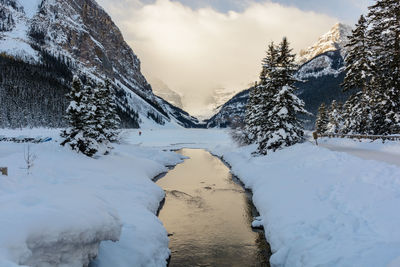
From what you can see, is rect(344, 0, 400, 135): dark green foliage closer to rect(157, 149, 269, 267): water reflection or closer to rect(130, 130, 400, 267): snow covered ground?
rect(130, 130, 400, 267): snow covered ground

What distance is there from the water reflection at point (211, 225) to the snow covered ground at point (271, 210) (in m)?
0.93

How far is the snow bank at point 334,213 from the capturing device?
764 centimetres

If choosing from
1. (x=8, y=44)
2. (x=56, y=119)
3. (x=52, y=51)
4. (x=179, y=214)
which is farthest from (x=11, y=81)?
(x=179, y=214)

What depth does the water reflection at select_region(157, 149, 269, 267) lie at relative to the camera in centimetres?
1090

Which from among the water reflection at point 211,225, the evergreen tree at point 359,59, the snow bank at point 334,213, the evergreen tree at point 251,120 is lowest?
the water reflection at point 211,225

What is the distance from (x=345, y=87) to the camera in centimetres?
2858

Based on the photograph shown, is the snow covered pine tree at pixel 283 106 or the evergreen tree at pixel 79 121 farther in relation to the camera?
the snow covered pine tree at pixel 283 106

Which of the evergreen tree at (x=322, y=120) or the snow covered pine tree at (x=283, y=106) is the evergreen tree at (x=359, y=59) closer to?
the snow covered pine tree at (x=283, y=106)

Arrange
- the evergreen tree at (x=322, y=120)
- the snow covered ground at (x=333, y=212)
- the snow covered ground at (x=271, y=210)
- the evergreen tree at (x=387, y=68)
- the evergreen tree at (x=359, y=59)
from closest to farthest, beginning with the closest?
1. the snow covered ground at (x=271, y=210)
2. the snow covered ground at (x=333, y=212)
3. the evergreen tree at (x=387, y=68)
4. the evergreen tree at (x=359, y=59)
5. the evergreen tree at (x=322, y=120)

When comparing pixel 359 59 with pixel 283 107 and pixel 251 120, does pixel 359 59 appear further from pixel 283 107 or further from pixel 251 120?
pixel 251 120

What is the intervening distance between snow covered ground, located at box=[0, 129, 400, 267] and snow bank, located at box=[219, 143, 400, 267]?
1.3 inches

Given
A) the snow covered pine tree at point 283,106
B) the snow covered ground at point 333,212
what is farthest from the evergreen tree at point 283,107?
the snow covered ground at point 333,212

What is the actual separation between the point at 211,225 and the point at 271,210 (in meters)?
3.43

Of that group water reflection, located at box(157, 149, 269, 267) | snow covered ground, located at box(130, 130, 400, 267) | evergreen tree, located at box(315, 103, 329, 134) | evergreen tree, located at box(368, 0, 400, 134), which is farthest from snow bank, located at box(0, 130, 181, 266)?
evergreen tree, located at box(315, 103, 329, 134)
